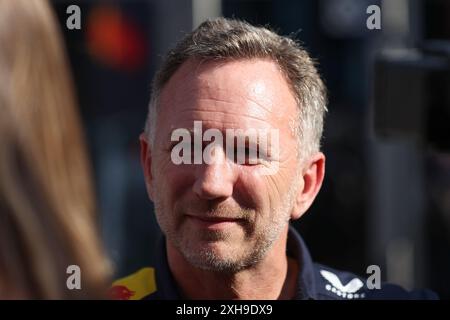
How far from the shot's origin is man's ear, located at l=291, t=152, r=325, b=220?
2.12 m

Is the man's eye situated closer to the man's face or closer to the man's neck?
the man's face

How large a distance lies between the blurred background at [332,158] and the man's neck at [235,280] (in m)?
1.75

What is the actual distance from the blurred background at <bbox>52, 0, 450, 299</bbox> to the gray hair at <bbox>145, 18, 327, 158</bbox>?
174 cm

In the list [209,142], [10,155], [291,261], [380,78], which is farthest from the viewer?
[380,78]

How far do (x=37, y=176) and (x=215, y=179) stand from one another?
846 millimetres

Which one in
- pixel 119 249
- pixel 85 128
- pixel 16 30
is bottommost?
pixel 119 249

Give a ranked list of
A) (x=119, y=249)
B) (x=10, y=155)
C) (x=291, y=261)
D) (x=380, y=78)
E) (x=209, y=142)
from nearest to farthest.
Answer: (x=10, y=155), (x=209, y=142), (x=291, y=261), (x=380, y=78), (x=119, y=249)


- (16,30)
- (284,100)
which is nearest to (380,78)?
(284,100)

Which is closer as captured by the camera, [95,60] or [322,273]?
[322,273]

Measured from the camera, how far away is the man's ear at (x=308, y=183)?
212cm

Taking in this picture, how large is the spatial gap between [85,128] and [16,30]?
3077mm
